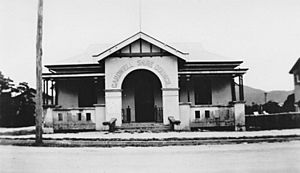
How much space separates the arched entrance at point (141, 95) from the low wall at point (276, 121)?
448 centimetres

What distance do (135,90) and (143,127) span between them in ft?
9.24

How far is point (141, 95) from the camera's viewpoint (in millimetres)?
19703

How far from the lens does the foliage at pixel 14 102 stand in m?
10.4

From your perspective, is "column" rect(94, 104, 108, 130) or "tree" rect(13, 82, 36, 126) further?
"column" rect(94, 104, 108, 130)

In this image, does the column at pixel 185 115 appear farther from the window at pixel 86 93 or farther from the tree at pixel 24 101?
the tree at pixel 24 101

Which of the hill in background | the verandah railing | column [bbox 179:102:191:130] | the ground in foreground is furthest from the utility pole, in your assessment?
column [bbox 179:102:191:130]

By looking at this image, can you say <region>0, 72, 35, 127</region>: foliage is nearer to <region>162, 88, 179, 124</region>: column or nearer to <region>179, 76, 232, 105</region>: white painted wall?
<region>162, 88, 179, 124</region>: column

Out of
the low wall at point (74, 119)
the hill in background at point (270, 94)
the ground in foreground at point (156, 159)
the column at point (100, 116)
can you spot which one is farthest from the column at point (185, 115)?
the ground in foreground at point (156, 159)

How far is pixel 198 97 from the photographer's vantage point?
20.4m

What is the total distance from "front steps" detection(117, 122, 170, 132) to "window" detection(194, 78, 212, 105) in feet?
10.9

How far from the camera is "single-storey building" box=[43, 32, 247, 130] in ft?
59.0

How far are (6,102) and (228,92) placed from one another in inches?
483

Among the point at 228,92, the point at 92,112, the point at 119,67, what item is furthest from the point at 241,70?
the point at 92,112

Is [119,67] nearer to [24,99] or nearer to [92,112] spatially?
[92,112]
